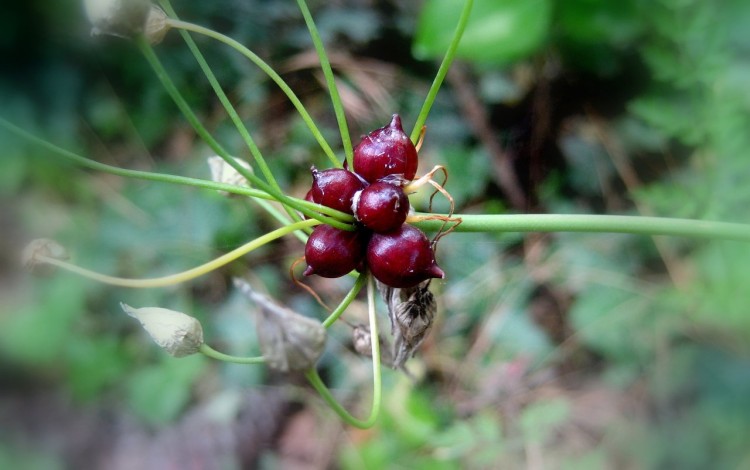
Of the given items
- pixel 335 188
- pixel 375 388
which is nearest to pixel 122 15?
pixel 335 188

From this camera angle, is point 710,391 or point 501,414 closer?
point 710,391

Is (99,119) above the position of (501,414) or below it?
above

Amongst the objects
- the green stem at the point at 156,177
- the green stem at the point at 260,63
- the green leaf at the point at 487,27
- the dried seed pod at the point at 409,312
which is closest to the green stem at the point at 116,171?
the green stem at the point at 156,177

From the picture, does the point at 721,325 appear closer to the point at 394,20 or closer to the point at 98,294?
the point at 394,20

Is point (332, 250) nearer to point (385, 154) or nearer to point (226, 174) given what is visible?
point (385, 154)

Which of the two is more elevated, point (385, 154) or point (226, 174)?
point (226, 174)

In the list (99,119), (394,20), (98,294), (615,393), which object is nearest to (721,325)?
(615,393)

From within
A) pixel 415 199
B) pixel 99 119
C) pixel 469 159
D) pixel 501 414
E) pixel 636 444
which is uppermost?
pixel 99 119

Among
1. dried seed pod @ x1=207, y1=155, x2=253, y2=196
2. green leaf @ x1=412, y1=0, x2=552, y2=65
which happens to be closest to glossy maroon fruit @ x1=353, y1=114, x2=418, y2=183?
dried seed pod @ x1=207, y1=155, x2=253, y2=196
